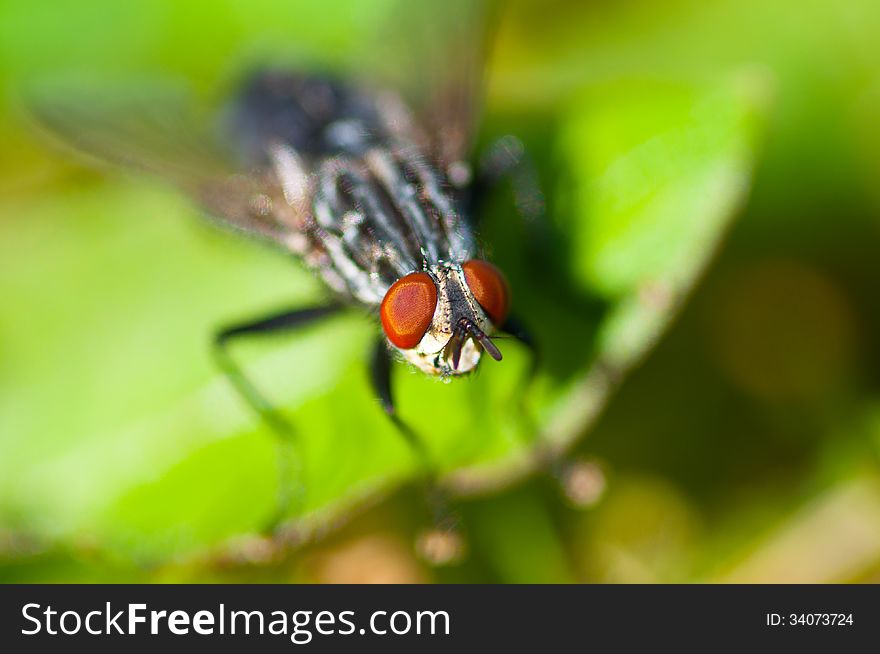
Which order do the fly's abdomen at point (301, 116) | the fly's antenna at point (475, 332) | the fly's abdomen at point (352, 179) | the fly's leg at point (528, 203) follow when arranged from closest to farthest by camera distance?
the fly's antenna at point (475, 332)
the fly's abdomen at point (352, 179)
the fly's leg at point (528, 203)
the fly's abdomen at point (301, 116)

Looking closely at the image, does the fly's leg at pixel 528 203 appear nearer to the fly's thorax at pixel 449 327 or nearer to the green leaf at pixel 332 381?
the green leaf at pixel 332 381

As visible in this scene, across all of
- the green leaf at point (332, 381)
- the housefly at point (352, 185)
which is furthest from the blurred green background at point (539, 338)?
the housefly at point (352, 185)

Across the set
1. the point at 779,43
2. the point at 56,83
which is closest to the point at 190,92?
the point at 56,83

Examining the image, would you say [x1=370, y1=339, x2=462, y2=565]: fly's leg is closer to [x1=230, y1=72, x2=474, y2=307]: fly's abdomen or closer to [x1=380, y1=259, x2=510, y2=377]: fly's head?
[x1=230, y1=72, x2=474, y2=307]: fly's abdomen

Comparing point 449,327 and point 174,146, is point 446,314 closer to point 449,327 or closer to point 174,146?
point 449,327

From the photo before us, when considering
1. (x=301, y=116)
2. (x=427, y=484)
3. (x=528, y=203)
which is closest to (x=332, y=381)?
(x=427, y=484)

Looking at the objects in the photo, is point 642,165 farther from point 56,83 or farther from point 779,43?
point 56,83

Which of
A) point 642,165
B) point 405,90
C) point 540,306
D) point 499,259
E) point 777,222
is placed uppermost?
point 405,90
